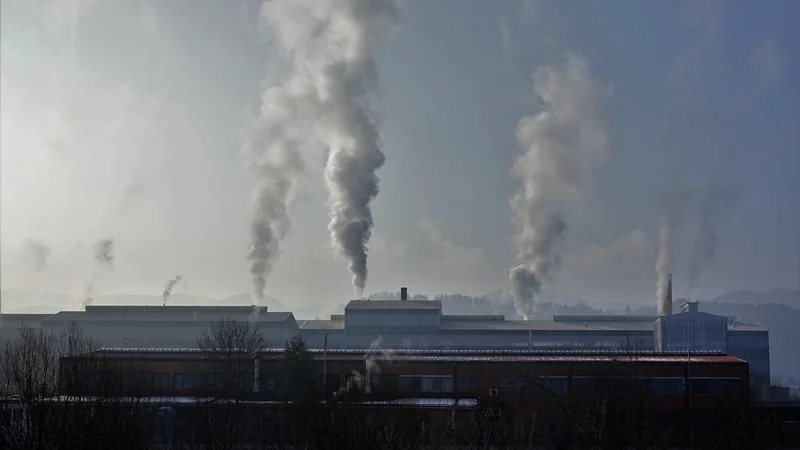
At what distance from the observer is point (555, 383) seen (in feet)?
126

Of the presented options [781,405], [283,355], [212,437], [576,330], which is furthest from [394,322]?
[212,437]

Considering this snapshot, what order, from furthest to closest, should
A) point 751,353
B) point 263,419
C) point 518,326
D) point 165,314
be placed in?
point 165,314
point 518,326
point 751,353
point 263,419

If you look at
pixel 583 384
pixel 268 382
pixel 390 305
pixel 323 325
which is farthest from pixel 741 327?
pixel 268 382

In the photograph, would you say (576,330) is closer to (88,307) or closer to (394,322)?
(394,322)

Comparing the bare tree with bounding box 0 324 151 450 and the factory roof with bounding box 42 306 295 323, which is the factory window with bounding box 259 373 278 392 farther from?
the factory roof with bounding box 42 306 295 323

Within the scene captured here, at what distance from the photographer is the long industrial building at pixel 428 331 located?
60031 mm

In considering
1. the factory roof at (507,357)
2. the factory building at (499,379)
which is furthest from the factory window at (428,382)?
the factory roof at (507,357)

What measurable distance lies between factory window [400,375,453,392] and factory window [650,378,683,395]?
28.5ft

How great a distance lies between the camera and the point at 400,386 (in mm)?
38500

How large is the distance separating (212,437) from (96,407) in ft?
10.1

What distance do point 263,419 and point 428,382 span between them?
1136cm

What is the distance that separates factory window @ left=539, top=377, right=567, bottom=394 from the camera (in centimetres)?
3808

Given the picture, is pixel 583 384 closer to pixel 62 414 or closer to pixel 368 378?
pixel 368 378

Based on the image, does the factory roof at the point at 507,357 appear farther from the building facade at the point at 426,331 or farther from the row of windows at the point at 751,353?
the row of windows at the point at 751,353
